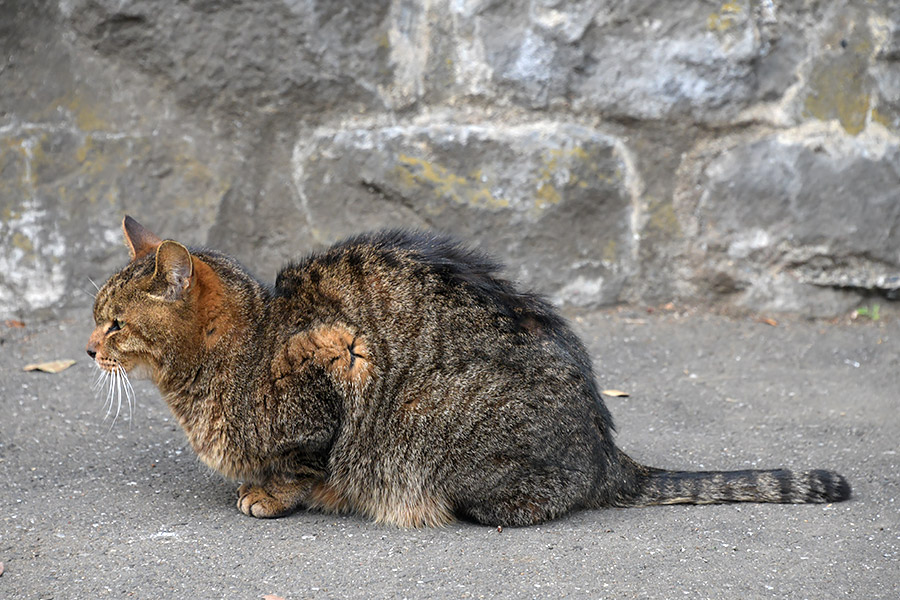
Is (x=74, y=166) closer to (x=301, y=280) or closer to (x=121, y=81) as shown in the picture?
(x=121, y=81)

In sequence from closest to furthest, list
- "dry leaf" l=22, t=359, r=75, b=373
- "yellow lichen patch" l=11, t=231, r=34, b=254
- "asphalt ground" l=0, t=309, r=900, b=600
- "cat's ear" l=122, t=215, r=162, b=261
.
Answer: "asphalt ground" l=0, t=309, r=900, b=600 → "cat's ear" l=122, t=215, r=162, b=261 → "dry leaf" l=22, t=359, r=75, b=373 → "yellow lichen patch" l=11, t=231, r=34, b=254

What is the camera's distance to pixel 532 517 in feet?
11.1

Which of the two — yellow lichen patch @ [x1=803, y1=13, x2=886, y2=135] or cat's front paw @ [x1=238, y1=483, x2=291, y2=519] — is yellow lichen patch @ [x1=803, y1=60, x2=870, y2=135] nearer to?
yellow lichen patch @ [x1=803, y1=13, x2=886, y2=135]

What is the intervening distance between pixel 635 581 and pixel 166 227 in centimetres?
347

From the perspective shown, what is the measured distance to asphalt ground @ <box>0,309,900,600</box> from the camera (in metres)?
2.89

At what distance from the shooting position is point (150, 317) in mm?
3451

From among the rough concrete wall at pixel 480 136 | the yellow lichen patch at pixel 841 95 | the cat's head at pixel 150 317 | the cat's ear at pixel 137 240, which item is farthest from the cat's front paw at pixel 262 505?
the yellow lichen patch at pixel 841 95

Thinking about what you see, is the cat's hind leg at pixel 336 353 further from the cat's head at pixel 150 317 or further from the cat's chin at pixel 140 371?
the cat's chin at pixel 140 371

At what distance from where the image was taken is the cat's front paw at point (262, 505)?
343 cm

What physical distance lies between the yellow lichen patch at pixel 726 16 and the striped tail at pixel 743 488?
2.67 meters

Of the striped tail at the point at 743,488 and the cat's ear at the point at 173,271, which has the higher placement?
the cat's ear at the point at 173,271

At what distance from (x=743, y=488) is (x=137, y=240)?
2.48 metres

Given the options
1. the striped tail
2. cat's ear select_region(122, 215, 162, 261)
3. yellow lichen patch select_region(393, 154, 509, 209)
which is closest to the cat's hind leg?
cat's ear select_region(122, 215, 162, 261)

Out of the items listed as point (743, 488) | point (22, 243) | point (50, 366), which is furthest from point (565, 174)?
point (22, 243)
